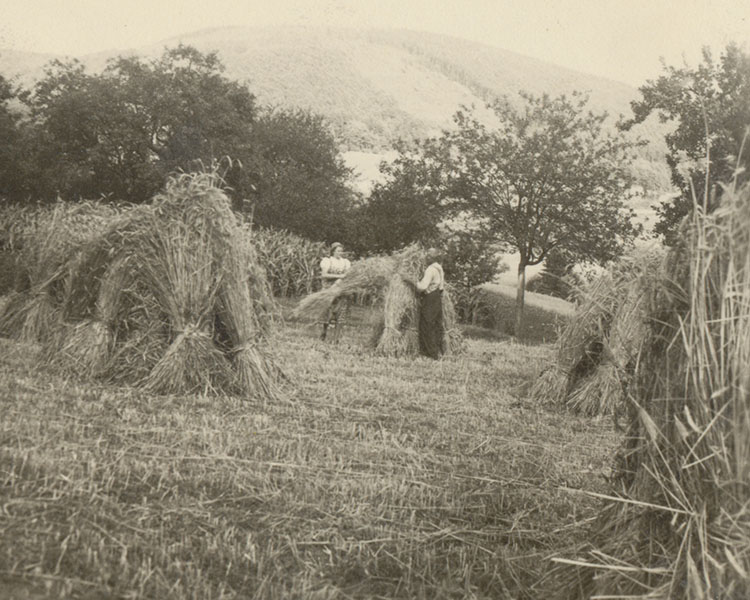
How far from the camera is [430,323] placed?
13977mm

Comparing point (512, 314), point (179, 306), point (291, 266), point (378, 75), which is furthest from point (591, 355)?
point (378, 75)

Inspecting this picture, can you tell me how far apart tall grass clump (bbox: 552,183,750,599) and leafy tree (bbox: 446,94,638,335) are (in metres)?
17.8

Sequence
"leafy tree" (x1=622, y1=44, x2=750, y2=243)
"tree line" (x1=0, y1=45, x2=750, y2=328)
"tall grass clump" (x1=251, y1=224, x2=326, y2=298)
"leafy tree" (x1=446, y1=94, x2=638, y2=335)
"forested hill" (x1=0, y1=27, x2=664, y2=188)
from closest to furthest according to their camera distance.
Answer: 1. "leafy tree" (x1=622, y1=44, x2=750, y2=243)
2. "leafy tree" (x1=446, y1=94, x2=638, y2=335)
3. "tree line" (x1=0, y1=45, x2=750, y2=328)
4. "tall grass clump" (x1=251, y1=224, x2=326, y2=298)
5. "forested hill" (x1=0, y1=27, x2=664, y2=188)

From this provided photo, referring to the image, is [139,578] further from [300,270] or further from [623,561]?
[300,270]

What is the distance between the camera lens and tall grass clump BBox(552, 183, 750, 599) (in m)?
3.27

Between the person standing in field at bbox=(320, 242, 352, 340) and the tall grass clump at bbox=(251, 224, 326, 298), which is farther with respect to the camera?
the tall grass clump at bbox=(251, 224, 326, 298)

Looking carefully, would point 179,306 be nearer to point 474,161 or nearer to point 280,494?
point 280,494

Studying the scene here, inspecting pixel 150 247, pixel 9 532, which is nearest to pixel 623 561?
pixel 9 532

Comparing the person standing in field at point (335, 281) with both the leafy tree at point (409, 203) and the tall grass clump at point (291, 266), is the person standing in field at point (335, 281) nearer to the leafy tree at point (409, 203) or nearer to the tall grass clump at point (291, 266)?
the leafy tree at point (409, 203)

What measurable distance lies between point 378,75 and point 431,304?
9377 cm

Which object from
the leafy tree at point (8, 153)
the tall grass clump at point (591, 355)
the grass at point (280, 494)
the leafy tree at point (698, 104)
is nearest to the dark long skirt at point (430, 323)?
the tall grass clump at point (591, 355)

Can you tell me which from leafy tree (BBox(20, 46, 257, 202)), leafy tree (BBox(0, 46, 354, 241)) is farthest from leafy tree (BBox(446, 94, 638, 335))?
leafy tree (BBox(20, 46, 257, 202))

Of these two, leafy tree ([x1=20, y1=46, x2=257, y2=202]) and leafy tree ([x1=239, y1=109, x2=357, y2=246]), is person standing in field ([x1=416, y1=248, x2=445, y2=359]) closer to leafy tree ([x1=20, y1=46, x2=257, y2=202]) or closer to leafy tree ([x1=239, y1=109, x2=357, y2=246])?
leafy tree ([x1=239, y1=109, x2=357, y2=246])

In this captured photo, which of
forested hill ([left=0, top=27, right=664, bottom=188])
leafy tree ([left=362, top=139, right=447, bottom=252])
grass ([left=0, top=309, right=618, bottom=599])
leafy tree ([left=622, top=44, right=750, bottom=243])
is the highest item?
forested hill ([left=0, top=27, right=664, bottom=188])
